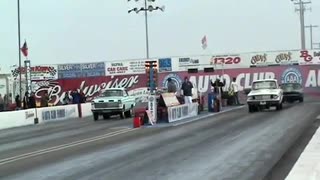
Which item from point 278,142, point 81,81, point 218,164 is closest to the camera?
point 218,164

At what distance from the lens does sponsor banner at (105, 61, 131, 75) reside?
62.5 metres

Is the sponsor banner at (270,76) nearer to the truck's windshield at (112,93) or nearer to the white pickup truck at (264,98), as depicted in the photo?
the truck's windshield at (112,93)

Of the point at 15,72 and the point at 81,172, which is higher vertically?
the point at 15,72

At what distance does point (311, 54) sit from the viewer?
193 feet

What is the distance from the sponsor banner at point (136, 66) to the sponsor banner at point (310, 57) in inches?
614

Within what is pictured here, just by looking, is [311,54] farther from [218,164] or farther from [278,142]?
[218,164]

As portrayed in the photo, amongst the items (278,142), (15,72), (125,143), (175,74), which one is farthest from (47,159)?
(15,72)

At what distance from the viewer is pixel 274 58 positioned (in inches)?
2368

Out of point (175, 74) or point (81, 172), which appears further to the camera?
point (175, 74)

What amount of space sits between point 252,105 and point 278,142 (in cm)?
1585

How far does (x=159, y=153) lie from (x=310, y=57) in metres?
45.8

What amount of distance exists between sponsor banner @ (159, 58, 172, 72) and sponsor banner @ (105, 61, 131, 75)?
3.81m

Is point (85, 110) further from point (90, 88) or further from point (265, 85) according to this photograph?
point (90, 88)

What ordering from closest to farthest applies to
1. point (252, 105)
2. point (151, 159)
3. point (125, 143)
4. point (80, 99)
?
point (151, 159) → point (125, 143) → point (252, 105) → point (80, 99)
